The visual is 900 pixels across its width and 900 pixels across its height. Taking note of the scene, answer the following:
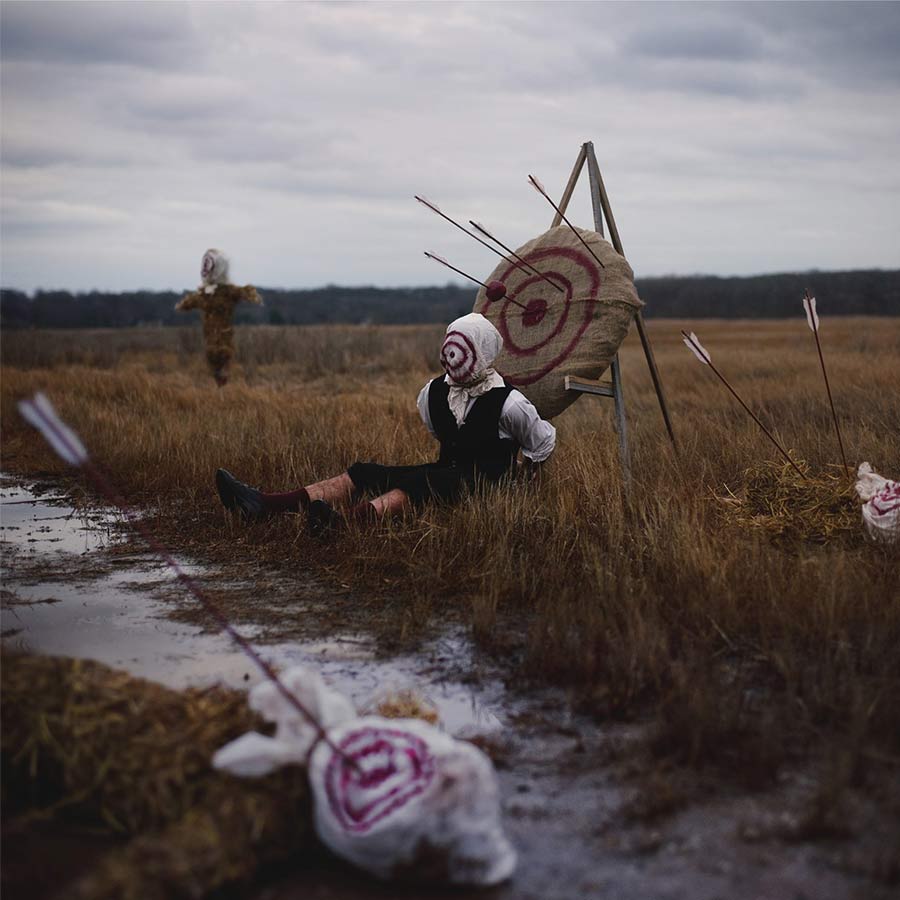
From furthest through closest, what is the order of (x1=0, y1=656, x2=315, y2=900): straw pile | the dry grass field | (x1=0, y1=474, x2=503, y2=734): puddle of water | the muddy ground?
1. (x1=0, y1=474, x2=503, y2=734): puddle of water
2. the dry grass field
3. the muddy ground
4. (x1=0, y1=656, x2=315, y2=900): straw pile

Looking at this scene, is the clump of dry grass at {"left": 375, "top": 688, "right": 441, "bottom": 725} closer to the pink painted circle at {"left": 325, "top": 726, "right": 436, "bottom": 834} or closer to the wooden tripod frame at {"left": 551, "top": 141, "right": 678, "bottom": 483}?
the pink painted circle at {"left": 325, "top": 726, "right": 436, "bottom": 834}

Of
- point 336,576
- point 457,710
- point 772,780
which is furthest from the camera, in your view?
point 336,576

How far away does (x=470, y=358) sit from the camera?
5324mm

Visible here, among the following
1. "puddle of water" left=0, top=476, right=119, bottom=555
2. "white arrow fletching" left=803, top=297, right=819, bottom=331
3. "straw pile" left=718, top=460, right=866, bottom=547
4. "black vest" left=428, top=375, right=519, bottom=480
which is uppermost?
"white arrow fletching" left=803, top=297, right=819, bottom=331

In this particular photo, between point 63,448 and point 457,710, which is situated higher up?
point 63,448

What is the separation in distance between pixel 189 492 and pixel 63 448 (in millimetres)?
4446

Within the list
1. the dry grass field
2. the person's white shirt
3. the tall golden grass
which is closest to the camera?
the dry grass field

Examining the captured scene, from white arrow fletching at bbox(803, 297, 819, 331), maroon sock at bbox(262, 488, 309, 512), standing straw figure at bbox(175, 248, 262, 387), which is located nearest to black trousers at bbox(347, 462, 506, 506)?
maroon sock at bbox(262, 488, 309, 512)

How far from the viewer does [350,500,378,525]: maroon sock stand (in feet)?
17.6

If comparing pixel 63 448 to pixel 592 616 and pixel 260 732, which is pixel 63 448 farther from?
pixel 592 616

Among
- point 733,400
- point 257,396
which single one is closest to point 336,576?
point 257,396

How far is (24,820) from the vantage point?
97.6 inches

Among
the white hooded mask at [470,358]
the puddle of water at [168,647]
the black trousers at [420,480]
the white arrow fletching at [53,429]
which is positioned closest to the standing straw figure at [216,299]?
the black trousers at [420,480]

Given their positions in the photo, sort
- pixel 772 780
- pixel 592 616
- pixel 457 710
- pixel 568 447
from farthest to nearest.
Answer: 1. pixel 568 447
2. pixel 592 616
3. pixel 457 710
4. pixel 772 780
